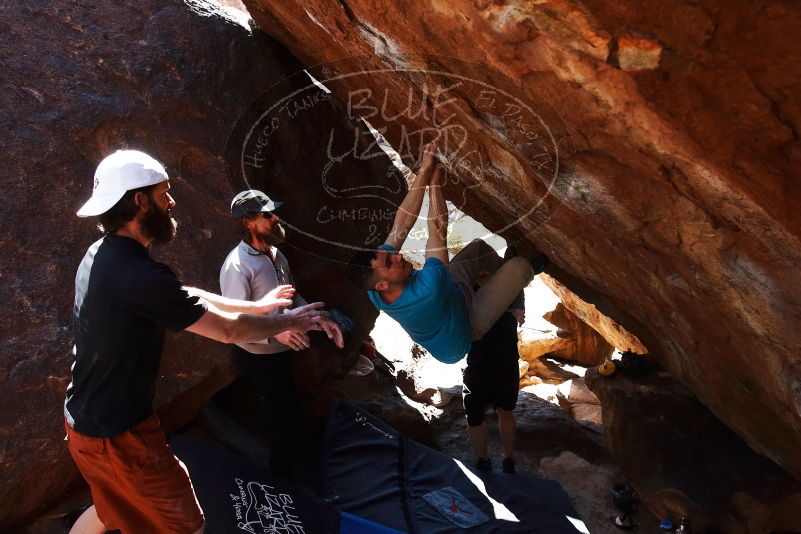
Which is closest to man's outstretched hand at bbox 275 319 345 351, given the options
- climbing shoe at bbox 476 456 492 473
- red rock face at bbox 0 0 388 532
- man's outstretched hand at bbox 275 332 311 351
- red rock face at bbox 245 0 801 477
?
man's outstretched hand at bbox 275 332 311 351

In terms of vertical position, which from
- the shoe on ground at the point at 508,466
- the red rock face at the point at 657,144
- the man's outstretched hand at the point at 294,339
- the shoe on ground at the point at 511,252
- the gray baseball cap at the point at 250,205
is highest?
the red rock face at the point at 657,144

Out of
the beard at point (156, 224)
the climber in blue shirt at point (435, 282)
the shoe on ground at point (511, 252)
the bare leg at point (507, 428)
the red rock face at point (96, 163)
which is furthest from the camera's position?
the bare leg at point (507, 428)

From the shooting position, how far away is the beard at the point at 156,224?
2.40 metres

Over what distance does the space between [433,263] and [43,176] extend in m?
2.24

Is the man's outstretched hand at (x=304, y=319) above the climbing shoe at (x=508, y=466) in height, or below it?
above

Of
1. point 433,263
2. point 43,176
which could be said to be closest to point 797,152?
point 433,263

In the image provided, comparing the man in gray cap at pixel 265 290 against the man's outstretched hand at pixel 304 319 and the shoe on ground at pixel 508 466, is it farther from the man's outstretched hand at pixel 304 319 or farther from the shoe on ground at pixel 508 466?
the shoe on ground at pixel 508 466

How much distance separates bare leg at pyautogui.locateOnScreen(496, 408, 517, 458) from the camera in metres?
4.27

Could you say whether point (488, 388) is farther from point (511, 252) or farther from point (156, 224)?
point (156, 224)

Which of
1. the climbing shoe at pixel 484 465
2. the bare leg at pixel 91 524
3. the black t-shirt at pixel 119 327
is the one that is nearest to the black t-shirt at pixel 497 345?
the climbing shoe at pixel 484 465

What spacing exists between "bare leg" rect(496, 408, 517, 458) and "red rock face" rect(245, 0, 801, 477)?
1108 millimetres

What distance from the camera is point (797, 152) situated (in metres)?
1.85

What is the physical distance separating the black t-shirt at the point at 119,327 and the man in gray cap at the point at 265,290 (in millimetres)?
755

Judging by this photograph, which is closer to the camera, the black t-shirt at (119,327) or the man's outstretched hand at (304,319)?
the black t-shirt at (119,327)
